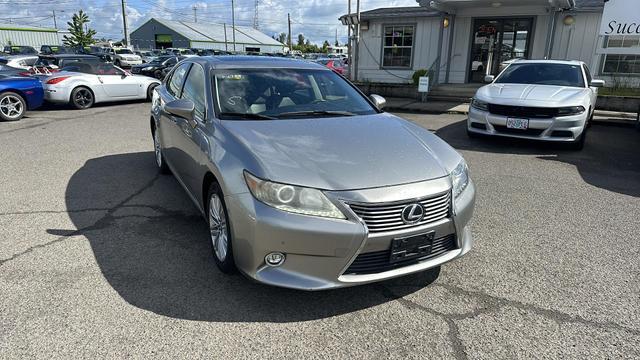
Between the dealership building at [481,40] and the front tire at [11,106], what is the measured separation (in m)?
11.5

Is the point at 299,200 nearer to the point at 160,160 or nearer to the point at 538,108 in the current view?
the point at 160,160

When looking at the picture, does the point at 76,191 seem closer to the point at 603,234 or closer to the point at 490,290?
the point at 490,290

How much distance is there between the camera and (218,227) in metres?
3.29

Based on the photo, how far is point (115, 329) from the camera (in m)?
2.66

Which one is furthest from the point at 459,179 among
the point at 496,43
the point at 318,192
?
the point at 496,43

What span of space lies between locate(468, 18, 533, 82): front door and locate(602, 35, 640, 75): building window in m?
2.39

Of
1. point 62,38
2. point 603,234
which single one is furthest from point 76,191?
point 62,38

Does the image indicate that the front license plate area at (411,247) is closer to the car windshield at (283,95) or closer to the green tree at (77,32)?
the car windshield at (283,95)

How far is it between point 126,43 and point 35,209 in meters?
46.8

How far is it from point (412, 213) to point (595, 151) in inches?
263

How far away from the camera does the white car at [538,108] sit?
7.23 meters

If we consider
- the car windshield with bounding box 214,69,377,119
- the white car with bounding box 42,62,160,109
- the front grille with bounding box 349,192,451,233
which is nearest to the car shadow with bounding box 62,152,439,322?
the front grille with bounding box 349,192,451,233

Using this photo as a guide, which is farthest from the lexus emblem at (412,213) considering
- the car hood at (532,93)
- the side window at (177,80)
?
the car hood at (532,93)

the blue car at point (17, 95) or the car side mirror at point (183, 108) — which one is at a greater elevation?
the car side mirror at point (183, 108)
